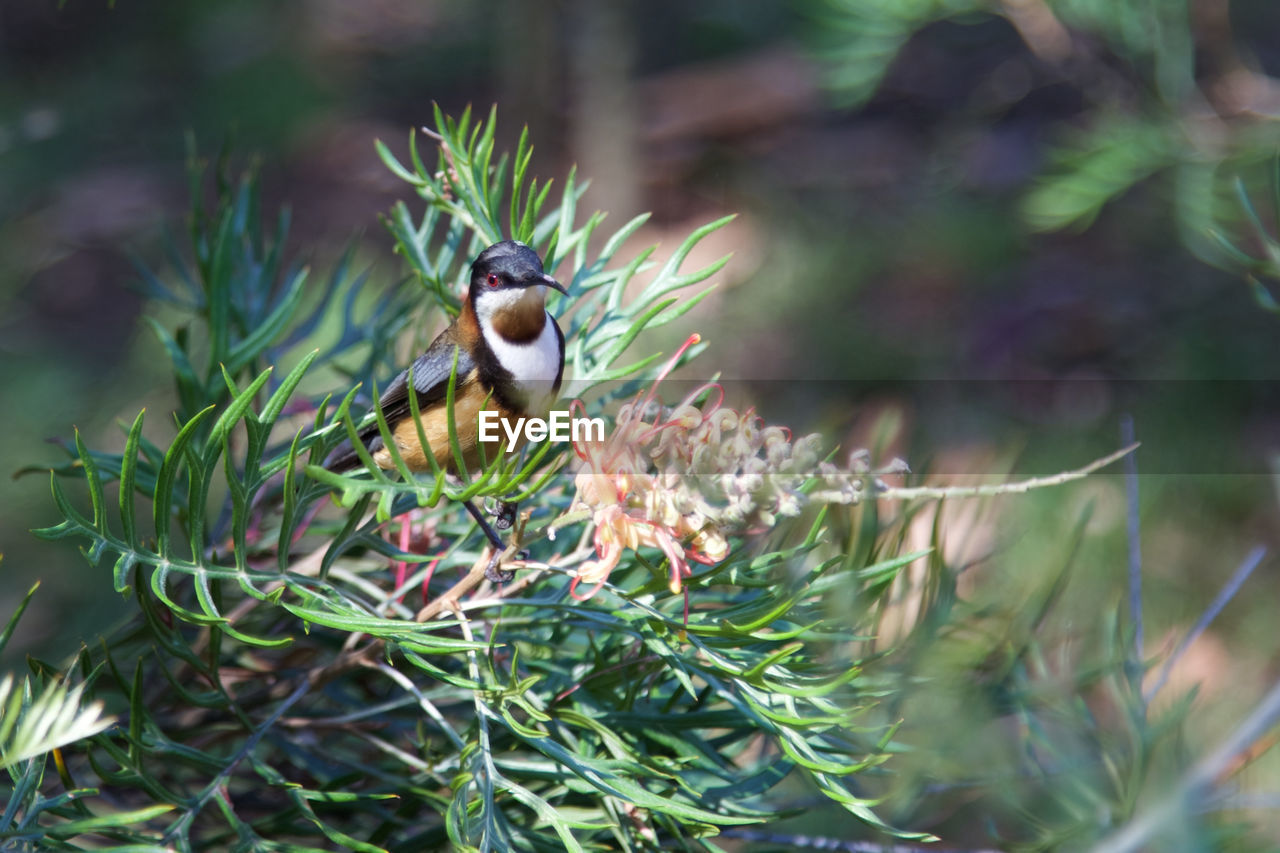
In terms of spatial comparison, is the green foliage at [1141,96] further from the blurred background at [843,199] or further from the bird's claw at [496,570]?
the bird's claw at [496,570]

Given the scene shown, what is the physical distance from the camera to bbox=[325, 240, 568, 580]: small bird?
67 centimetres

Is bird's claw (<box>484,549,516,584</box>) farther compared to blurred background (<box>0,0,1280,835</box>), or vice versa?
blurred background (<box>0,0,1280,835</box>)

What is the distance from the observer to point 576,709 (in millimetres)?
710

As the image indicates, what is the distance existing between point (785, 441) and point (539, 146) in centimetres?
337

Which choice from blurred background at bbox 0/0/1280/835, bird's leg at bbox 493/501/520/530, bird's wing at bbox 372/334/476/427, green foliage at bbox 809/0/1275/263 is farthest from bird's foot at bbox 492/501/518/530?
green foliage at bbox 809/0/1275/263

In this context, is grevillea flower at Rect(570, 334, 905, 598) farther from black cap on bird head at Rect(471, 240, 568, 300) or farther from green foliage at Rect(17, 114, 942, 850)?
black cap on bird head at Rect(471, 240, 568, 300)

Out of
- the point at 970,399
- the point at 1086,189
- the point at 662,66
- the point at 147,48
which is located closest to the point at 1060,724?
the point at 1086,189

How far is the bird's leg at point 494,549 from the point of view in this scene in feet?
2.00

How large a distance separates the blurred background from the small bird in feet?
0.83

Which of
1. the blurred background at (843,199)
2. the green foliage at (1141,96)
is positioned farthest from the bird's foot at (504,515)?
the green foliage at (1141,96)

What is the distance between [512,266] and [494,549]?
0.64 ft

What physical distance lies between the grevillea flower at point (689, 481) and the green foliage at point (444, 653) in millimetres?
24

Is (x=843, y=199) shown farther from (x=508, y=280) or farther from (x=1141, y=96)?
(x=508, y=280)

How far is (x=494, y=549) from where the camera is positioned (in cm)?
64
